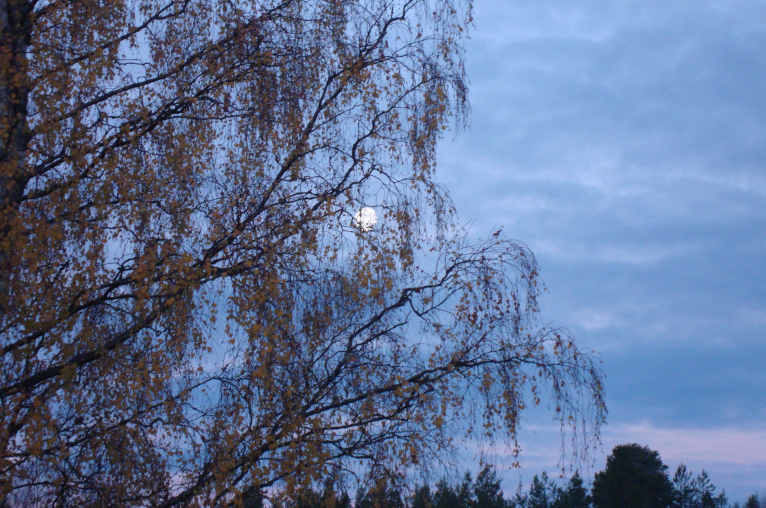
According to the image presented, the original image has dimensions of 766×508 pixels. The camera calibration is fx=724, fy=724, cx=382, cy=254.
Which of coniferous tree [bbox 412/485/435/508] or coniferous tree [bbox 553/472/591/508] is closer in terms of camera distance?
coniferous tree [bbox 412/485/435/508]

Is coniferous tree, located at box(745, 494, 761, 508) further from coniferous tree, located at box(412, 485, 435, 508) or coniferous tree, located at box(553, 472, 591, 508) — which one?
coniferous tree, located at box(412, 485, 435, 508)

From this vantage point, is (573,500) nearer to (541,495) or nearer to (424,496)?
(541,495)

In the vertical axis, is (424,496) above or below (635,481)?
below

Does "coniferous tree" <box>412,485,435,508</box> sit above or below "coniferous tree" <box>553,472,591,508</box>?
below

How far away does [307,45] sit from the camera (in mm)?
9258

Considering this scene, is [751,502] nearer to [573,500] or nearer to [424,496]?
[573,500]

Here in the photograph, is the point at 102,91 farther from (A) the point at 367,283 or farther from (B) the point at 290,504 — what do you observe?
(B) the point at 290,504

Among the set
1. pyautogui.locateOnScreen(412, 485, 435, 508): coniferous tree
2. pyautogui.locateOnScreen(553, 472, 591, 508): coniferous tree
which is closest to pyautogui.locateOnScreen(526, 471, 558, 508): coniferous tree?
pyautogui.locateOnScreen(553, 472, 591, 508): coniferous tree

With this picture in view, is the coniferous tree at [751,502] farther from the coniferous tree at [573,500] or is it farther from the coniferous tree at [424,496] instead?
the coniferous tree at [424,496]

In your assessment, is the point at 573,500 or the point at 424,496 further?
the point at 573,500

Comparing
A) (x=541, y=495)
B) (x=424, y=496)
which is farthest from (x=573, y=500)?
(x=424, y=496)

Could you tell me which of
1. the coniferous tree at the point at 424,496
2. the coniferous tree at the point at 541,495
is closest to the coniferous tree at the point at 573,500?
the coniferous tree at the point at 541,495

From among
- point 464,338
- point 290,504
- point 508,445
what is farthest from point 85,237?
point 508,445

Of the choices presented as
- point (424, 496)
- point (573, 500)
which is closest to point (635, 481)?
point (573, 500)
